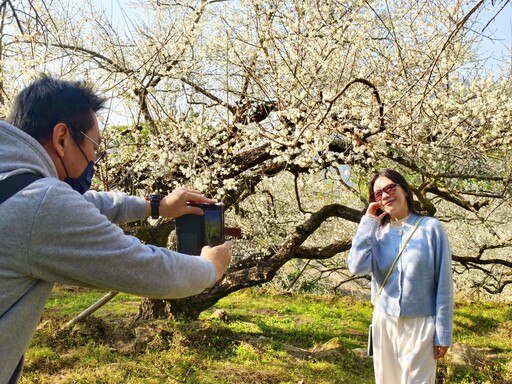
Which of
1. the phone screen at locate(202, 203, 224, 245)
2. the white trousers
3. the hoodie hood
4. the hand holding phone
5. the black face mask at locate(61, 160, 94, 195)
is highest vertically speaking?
the hoodie hood

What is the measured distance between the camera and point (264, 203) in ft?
31.2

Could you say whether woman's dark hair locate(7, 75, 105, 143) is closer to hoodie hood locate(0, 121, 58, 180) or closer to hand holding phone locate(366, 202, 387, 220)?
hoodie hood locate(0, 121, 58, 180)

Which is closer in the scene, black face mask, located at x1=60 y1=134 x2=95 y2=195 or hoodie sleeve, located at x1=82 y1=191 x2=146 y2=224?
black face mask, located at x1=60 y1=134 x2=95 y2=195

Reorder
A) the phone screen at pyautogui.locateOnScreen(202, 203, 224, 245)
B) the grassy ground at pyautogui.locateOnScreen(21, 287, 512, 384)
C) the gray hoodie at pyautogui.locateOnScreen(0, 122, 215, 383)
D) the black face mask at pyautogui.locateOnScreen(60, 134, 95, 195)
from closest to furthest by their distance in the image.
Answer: the gray hoodie at pyautogui.locateOnScreen(0, 122, 215, 383), the black face mask at pyautogui.locateOnScreen(60, 134, 95, 195), the phone screen at pyautogui.locateOnScreen(202, 203, 224, 245), the grassy ground at pyautogui.locateOnScreen(21, 287, 512, 384)

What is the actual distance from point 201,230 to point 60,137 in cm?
75


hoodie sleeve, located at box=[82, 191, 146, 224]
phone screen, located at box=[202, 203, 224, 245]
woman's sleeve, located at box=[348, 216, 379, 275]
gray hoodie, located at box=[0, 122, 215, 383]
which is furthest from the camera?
woman's sleeve, located at box=[348, 216, 379, 275]

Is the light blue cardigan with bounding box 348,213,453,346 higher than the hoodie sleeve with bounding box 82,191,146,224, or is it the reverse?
the hoodie sleeve with bounding box 82,191,146,224

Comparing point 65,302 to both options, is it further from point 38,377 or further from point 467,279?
point 467,279

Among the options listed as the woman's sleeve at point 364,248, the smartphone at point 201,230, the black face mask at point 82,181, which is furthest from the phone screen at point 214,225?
the woman's sleeve at point 364,248

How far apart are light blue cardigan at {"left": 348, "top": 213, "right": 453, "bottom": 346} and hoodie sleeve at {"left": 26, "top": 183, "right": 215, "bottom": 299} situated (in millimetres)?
1947

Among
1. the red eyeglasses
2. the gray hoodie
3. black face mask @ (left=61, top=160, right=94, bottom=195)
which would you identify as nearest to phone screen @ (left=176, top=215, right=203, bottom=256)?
black face mask @ (left=61, top=160, right=94, bottom=195)

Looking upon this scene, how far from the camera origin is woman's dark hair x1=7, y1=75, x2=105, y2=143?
4.67ft

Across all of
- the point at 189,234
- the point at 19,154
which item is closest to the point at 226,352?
the point at 189,234

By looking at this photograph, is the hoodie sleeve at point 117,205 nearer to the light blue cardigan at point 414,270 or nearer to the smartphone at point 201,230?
the smartphone at point 201,230
